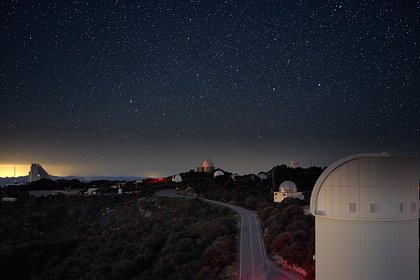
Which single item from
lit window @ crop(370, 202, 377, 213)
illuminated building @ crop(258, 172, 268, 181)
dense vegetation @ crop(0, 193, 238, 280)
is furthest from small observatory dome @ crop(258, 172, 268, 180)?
lit window @ crop(370, 202, 377, 213)

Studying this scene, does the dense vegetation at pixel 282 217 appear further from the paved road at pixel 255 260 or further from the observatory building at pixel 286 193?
the observatory building at pixel 286 193

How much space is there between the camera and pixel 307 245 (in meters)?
17.4

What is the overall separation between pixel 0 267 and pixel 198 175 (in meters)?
46.5

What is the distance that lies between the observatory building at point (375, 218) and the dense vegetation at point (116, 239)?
31.4ft

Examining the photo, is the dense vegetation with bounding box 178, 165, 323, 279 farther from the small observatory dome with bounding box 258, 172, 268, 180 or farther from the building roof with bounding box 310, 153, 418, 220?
the small observatory dome with bounding box 258, 172, 268, 180

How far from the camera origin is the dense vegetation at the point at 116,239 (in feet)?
68.8

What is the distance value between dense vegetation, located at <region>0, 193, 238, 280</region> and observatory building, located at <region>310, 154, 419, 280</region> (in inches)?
376

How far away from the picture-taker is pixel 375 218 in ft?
27.7

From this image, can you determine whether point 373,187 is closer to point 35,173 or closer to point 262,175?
point 262,175

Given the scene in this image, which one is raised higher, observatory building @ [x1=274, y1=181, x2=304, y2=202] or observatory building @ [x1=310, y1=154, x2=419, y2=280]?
observatory building @ [x1=310, y1=154, x2=419, y2=280]

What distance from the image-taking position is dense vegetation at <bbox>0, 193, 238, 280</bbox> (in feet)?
68.8

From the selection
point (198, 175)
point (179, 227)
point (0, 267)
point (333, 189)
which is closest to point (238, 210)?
point (179, 227)

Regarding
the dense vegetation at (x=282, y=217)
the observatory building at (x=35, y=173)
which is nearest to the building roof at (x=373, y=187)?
the dense vegetation at (x=282, y=217)

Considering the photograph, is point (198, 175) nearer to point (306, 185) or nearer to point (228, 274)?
point (306, 185)
